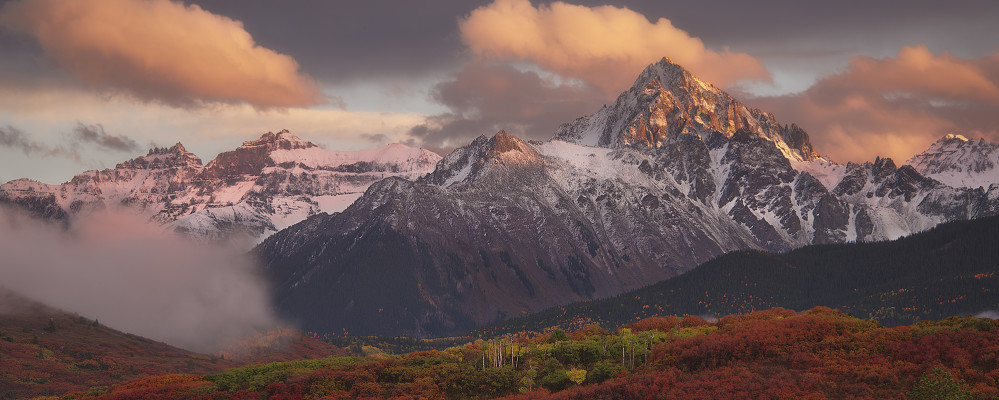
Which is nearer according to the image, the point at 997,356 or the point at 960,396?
the point at 960,396

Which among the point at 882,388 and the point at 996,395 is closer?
the point at 996,395

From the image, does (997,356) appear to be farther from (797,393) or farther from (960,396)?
(797,393)

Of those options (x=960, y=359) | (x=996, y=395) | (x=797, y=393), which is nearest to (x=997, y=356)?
(x=960, y=359)

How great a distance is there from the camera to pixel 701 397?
199 metres

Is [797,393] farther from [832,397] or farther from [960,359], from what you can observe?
[960,359]

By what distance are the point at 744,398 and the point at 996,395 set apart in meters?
39.6

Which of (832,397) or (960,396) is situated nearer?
(960,396)

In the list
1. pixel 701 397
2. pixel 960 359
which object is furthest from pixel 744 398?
pixel 960 359

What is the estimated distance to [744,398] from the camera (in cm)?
19625

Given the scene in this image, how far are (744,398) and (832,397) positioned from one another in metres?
15.1

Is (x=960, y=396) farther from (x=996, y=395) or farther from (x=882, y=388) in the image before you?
(x=882, y=388)

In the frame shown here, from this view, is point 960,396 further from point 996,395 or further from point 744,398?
point 744,398

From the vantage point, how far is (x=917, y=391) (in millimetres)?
189750

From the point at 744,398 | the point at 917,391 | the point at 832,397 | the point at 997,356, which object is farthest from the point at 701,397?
the point at 997,356
